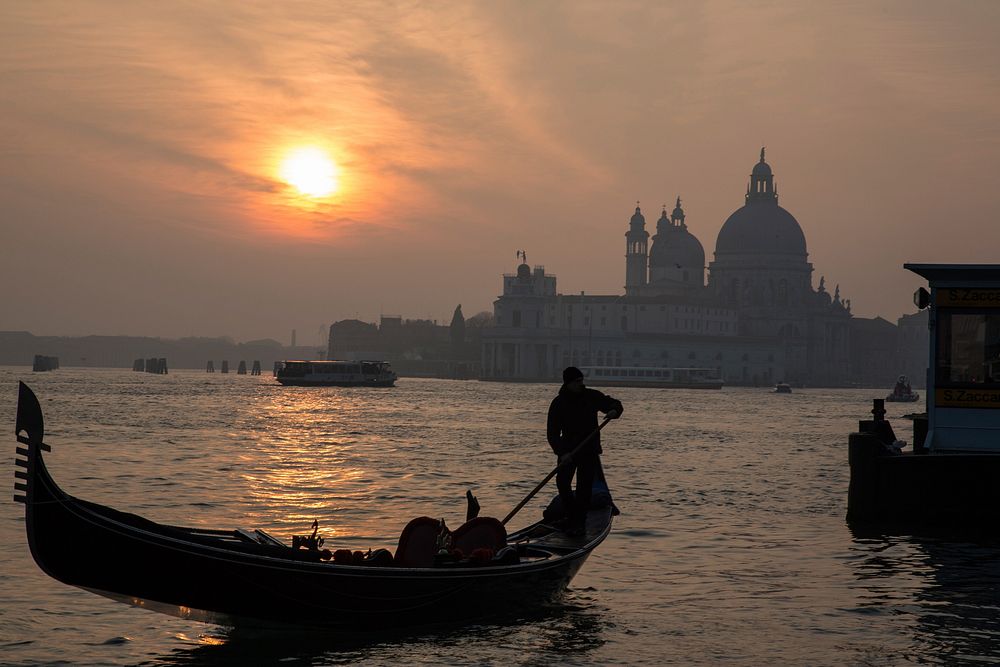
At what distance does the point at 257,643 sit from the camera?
13367 mm

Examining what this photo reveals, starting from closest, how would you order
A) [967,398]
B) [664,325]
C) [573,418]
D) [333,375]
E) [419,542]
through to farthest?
[419,542] → [573,418] → [967,398] → [333,375] → [664,325]

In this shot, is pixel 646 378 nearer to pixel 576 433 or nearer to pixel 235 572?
pixel 576 433

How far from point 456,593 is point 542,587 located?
49.6 inches

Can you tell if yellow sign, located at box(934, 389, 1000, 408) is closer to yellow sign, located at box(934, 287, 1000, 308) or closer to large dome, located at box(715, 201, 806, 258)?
yellow sign, located at box(934, 287, 1000, 308)

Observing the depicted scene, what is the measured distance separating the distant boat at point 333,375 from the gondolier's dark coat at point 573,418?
12256cm

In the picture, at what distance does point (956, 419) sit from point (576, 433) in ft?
29.3

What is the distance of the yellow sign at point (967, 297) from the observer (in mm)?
21016

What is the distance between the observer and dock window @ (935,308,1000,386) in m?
21.0

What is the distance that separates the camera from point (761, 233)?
646 feet

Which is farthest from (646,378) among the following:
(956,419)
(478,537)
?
(478,537)

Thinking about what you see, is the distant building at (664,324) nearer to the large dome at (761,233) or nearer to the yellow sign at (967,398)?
the large dome at (761,233)

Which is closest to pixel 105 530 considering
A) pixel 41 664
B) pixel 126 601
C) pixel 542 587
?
pixel 126 601

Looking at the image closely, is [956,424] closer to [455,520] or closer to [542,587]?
[455,520]

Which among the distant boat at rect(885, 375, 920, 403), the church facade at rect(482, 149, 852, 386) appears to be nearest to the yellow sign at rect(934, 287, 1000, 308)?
the distant boat at rect(885, 375, 920, 403)
